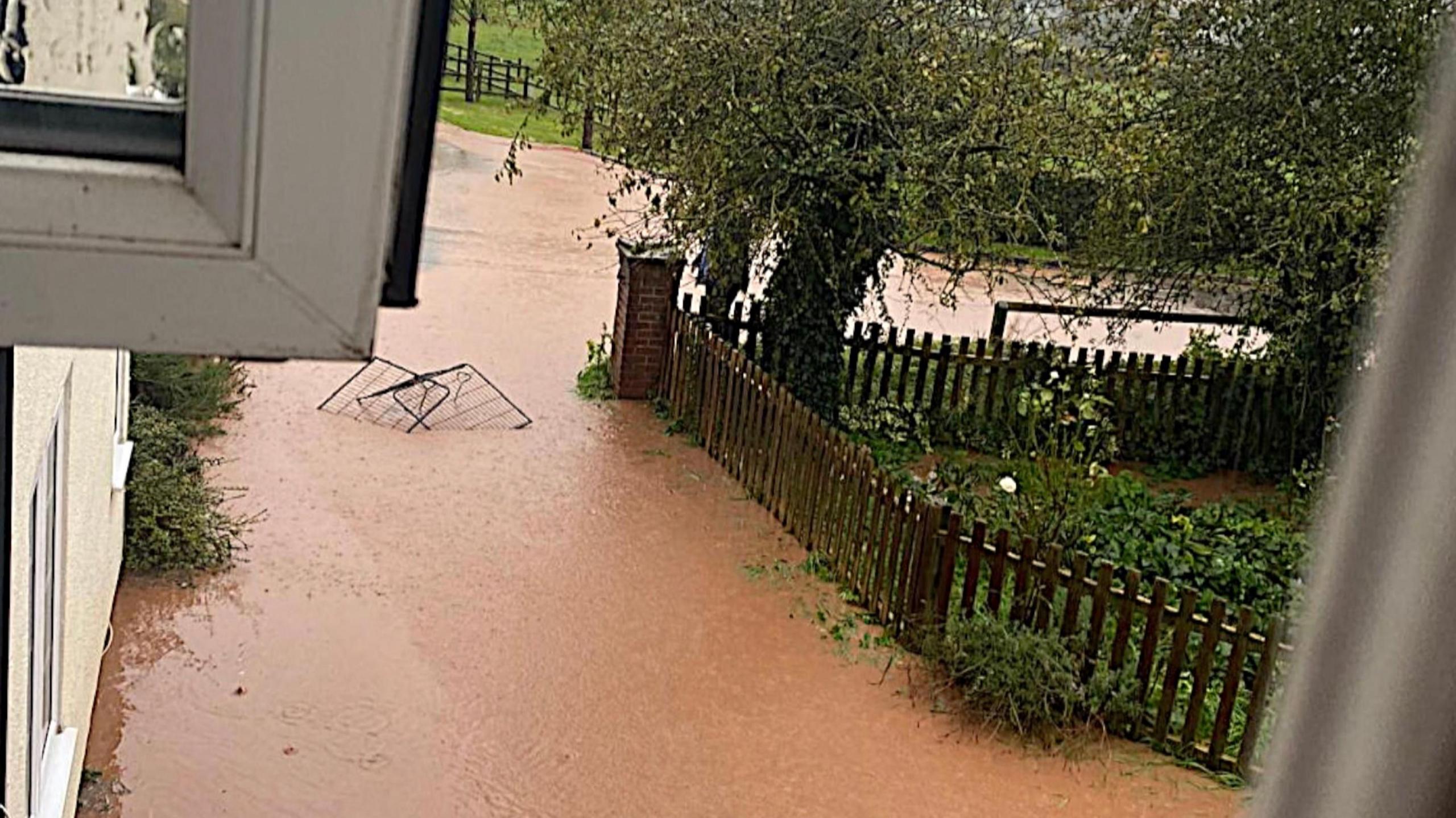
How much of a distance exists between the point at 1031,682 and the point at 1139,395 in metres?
4.66

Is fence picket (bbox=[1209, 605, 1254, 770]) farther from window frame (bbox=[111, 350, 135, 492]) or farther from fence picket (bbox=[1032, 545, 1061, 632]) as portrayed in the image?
window frame (bbox=[111, 350, 135, 492])

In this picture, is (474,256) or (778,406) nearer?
(778,406)

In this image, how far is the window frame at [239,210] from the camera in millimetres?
714

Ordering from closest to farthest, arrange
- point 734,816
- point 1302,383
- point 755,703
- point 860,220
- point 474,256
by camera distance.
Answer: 1. point 734,816
2. point 755,703
3. point 860,220
4. point 1302,383
5. point 474,256

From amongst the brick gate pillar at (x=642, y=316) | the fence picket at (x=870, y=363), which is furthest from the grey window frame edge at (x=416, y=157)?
the fence picket at (x=870, y=363)

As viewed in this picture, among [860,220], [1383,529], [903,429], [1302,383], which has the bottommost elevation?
[903,429]

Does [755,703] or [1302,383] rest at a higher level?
[1302,383]

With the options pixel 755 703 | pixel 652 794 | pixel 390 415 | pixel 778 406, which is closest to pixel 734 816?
pixel 652 794

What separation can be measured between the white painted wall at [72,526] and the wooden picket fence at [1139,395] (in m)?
5.16

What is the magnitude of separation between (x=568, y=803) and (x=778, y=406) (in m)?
3.58

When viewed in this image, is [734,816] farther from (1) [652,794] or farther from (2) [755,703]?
(2) [755,703]

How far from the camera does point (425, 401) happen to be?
10484 mm

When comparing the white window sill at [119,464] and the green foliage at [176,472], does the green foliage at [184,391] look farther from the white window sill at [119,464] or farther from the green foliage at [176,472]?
the white window sill at [119,464]

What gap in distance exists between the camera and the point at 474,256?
16953 mm
